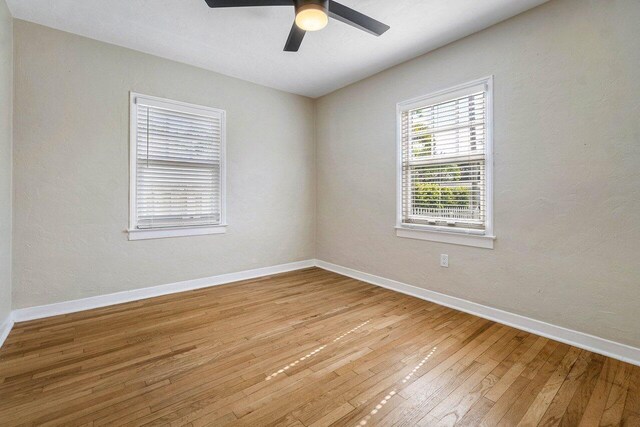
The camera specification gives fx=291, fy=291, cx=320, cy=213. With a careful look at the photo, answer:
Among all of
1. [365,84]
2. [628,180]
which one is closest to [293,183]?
[365,84]

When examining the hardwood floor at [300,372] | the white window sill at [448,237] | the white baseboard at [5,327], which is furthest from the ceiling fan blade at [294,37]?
the white baseboard at [5,327]

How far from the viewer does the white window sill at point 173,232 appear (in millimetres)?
3143

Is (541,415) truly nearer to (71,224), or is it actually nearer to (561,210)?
(561,210)

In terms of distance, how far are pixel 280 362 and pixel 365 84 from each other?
11.1 ft

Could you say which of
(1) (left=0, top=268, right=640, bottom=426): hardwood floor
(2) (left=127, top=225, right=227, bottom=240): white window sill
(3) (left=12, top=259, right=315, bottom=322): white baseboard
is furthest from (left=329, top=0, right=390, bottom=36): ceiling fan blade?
(3) (left=12, top=259, right=315, bottom=322): white baseboard

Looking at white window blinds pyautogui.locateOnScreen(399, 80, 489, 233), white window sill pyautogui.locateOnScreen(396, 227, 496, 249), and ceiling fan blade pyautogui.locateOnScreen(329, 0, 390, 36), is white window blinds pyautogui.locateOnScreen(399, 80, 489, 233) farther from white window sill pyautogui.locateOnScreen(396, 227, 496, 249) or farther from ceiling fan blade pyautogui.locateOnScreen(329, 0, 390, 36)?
ceiling fan blade pyautogui.locateOnScreen(329, 0, 390, 36)

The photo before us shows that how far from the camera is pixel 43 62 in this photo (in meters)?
2.67

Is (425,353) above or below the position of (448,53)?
below

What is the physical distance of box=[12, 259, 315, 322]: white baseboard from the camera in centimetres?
267

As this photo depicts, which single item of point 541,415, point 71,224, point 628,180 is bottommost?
point 541,415

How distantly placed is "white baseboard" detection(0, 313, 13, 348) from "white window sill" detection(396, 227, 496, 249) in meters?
3.65

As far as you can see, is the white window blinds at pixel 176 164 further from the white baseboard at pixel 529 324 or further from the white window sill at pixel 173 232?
the white baseboard at pixel 529 324

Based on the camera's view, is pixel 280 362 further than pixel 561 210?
No

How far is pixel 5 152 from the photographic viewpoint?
7.76ft
